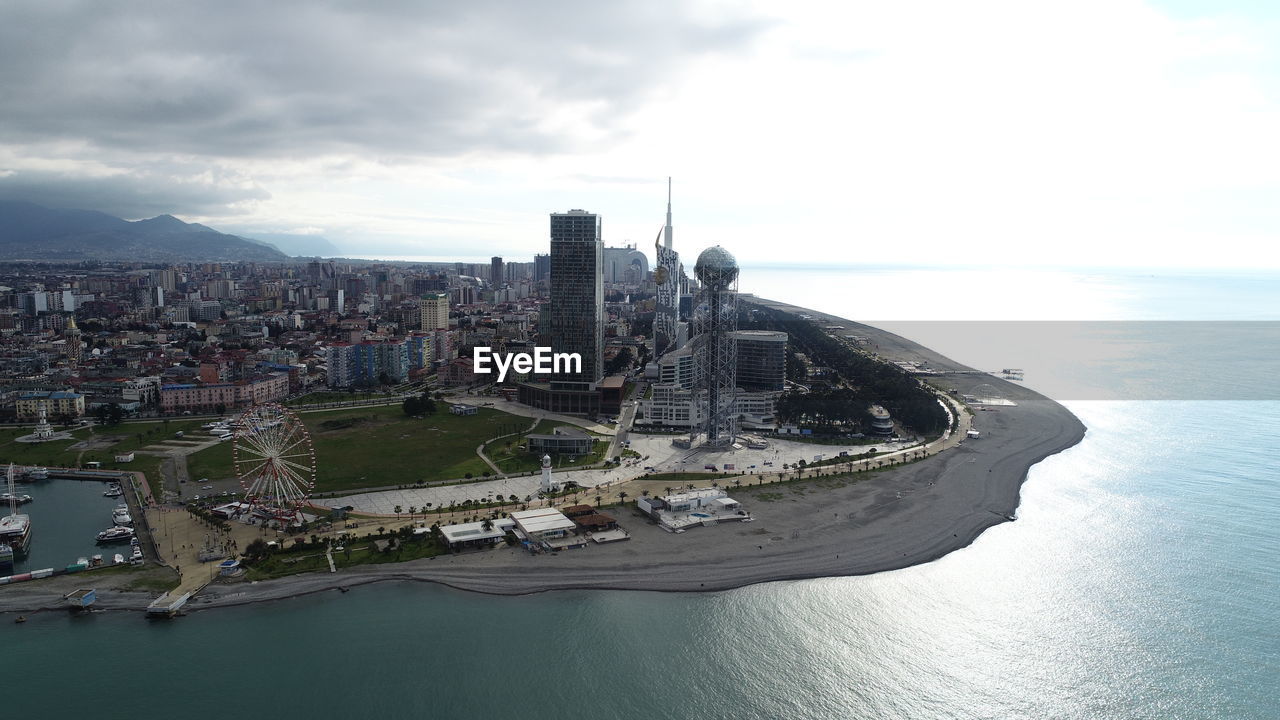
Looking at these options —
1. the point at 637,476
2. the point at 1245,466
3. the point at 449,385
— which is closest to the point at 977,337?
the point at 1245,466

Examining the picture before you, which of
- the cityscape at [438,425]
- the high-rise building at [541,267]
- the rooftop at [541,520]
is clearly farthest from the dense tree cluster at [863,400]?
the high-rise building at [541,267]

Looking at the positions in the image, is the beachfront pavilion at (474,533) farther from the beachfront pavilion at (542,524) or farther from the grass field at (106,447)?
the grass field at (106,447)

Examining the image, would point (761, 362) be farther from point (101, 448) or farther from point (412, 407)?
point (101, 448)

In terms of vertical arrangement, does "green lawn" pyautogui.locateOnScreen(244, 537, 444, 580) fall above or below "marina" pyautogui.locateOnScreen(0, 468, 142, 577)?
above

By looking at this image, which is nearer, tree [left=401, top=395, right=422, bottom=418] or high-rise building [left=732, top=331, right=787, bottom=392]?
tree [left=401, top=395, right=422, bottom=418]

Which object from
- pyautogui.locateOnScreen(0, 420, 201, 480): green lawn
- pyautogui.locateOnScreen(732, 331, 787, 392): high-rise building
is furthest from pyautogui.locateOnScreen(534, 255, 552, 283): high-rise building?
pyautogui.locateOnScreen(0, 420, 201, 480): green lawn

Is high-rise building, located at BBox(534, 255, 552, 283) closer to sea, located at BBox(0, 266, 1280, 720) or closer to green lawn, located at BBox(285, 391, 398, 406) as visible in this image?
green lawn, located at BBox(285, 391, 398, 406)
